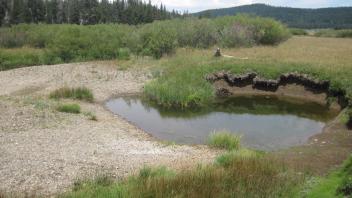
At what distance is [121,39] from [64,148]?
27.3m

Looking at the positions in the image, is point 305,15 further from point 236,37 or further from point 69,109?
point 69,109

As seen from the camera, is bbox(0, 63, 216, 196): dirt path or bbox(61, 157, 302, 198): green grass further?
bbox(0, 63, 216, 196): dirt path

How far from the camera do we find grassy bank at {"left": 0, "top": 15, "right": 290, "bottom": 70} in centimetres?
3481

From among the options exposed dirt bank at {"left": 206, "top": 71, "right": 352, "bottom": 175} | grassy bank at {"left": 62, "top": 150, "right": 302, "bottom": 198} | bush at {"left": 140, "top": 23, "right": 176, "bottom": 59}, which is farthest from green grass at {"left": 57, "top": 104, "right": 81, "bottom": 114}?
bush at {"left": 140, "top": 23, "right": 176, "bottom": 59}

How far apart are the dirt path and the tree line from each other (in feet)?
166

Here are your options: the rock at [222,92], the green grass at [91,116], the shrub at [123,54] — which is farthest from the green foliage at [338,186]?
the shrub at [123,54]

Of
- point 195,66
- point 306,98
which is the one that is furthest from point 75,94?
point 306,98

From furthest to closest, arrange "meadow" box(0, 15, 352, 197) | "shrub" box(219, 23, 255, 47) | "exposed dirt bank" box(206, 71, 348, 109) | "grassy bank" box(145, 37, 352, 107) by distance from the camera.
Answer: "shrub" box(219, 23, 255, 47)
"exposed dirt bank" box(206, 71, 348, 109)
"grassy bank" box(145, 37, 352, 107)
"meadow" box(0, 15, 352, 197)

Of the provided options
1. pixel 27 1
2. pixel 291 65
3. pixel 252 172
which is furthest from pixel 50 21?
pixel 252 172

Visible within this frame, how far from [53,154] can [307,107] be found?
14152 millimetres

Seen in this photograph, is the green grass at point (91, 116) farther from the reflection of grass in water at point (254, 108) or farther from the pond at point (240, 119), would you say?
the reflection of grass in water at point (254, 108)

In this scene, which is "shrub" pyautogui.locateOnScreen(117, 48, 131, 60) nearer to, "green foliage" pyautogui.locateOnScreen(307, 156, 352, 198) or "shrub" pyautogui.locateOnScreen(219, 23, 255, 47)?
"shrub" pyautogui.locateOnScreen(219, 23, 255, 47)

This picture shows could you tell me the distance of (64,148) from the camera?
12508 millimetres

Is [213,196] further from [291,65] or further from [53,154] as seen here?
[291,65]
